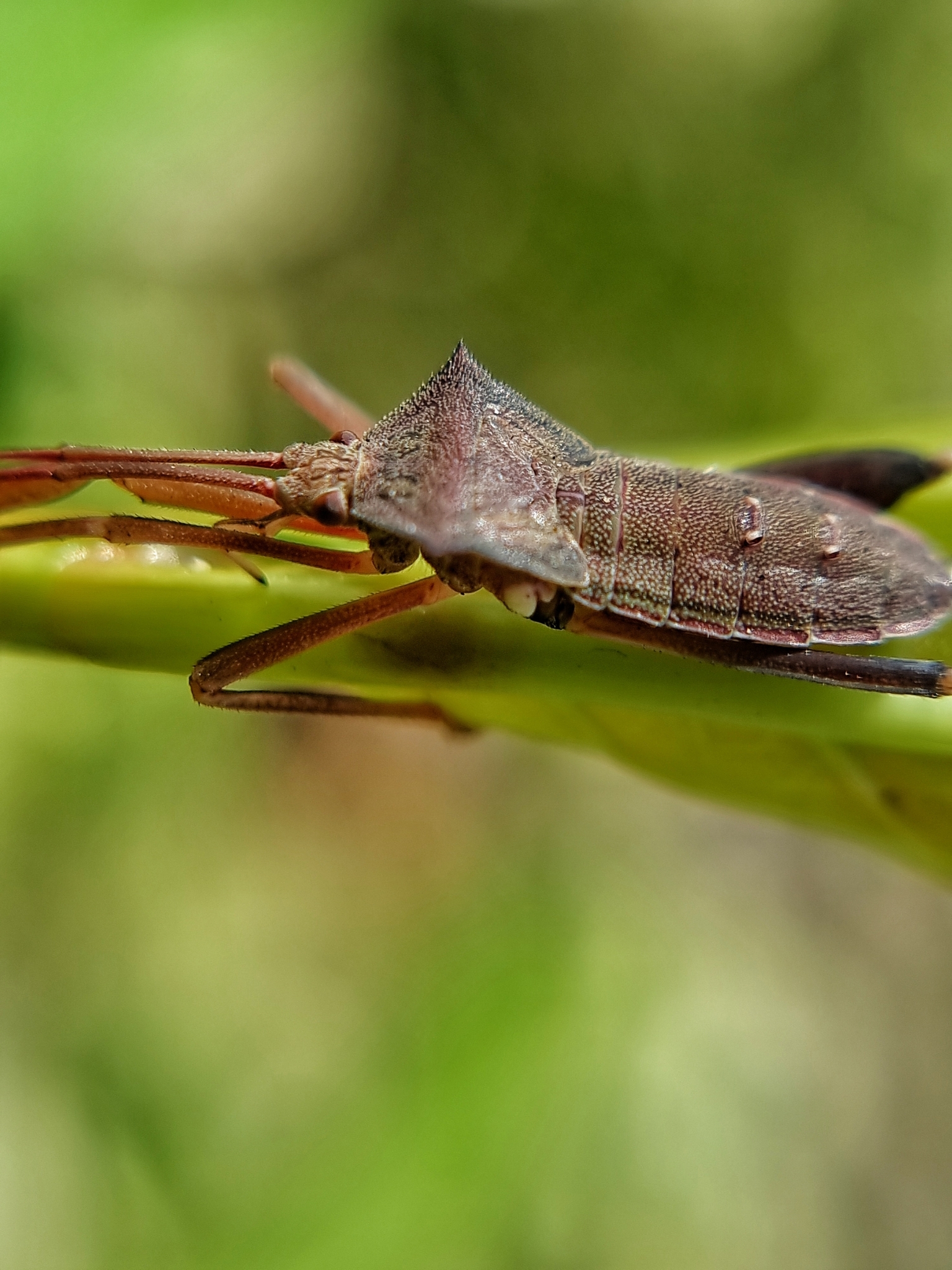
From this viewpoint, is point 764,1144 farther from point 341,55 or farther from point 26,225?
point 341,55

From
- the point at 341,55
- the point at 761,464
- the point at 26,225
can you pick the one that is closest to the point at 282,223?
the point at 341,55

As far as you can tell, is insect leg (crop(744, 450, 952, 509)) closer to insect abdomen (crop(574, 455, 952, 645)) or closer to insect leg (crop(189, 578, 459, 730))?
insect abdomen (crop(574, 455, 952, 645))

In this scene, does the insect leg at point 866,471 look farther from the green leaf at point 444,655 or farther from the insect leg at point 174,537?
the insect leg at point 174,537

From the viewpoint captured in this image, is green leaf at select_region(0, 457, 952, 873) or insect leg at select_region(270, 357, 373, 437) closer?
green leaf at select_region(0, 457, 952, 873)

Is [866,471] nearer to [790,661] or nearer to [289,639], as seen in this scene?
[790,661]

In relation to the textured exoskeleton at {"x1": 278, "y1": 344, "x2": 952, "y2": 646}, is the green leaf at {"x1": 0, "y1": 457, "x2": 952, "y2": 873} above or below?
below

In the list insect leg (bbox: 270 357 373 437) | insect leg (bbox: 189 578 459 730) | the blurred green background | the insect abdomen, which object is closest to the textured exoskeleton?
the insect abdomen
